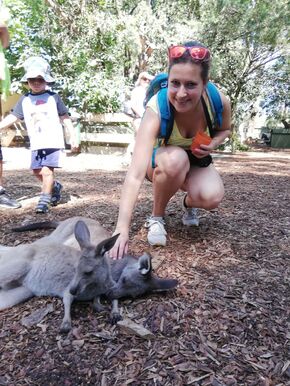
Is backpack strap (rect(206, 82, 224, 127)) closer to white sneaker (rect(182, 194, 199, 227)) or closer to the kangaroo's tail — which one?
white sneaker (rect(182, 194, 199, 227))

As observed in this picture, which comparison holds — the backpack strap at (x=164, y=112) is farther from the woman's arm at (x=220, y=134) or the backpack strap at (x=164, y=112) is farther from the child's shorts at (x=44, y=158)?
the child's shorts at (x=44, y=158)

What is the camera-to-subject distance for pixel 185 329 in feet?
6.13

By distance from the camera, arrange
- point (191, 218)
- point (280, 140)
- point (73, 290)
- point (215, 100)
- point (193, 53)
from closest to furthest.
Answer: point (73, 290)
point (193, 53)
point (215, 100)
point (191, 218)
point (280, 140)

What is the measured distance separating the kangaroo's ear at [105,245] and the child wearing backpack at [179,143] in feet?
0.44

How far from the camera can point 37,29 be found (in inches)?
405

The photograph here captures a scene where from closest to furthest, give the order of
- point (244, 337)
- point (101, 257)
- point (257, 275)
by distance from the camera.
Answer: point (244, 337) → point (101, 257) → point (257, 275)

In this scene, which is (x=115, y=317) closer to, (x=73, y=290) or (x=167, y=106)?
(x=73, y=290)

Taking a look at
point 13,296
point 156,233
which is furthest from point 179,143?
point 13,296

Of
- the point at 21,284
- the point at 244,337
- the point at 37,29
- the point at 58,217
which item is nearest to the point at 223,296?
the point at 244,337

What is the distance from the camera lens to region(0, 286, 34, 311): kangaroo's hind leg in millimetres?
2078

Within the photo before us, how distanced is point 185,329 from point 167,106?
138 centimetres

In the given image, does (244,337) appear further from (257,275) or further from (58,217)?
(58,217)

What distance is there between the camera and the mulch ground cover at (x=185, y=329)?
160cm

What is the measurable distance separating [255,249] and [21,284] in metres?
1.63
